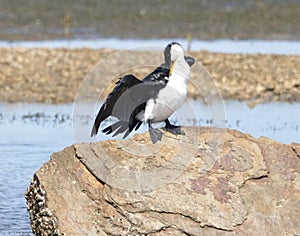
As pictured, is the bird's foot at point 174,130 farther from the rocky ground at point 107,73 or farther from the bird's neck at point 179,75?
the rocky ground at point 107,73

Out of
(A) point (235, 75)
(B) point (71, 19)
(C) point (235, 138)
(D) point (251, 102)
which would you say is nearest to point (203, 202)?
(C) point (235, 138)

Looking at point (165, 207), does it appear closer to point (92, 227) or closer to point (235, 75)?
point (92, 227)

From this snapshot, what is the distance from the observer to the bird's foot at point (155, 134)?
274 inches

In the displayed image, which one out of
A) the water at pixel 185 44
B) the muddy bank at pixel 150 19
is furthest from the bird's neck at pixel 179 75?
the muddy bank at pixel 150 19

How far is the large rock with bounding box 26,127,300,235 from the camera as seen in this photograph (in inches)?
259

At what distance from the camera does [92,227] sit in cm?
664

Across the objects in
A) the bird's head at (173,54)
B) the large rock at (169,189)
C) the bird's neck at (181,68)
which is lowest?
the large rock at (169,189)

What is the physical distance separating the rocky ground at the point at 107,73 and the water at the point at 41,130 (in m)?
0.65

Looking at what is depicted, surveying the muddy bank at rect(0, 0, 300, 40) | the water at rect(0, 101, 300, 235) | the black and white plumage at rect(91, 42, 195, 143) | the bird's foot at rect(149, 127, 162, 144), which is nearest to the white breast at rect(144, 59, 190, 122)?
the black and white plumage at rect(91, 42, 195, 143)

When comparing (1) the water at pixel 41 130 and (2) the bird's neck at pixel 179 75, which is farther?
(1) the water at pixel 41 130

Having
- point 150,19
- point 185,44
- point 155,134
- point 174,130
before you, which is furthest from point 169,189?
point 150,19

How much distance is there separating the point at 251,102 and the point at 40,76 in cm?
426


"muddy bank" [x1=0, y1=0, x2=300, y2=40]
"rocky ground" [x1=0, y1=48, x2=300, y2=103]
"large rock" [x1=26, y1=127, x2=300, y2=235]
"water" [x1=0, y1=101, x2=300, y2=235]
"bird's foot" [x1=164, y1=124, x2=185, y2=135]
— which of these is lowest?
"muddy bank" [x1=0, y1=0, x2=300, y2=40]

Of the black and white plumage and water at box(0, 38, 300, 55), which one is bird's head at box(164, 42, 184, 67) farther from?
water at box(0, 38, 300, 55)
